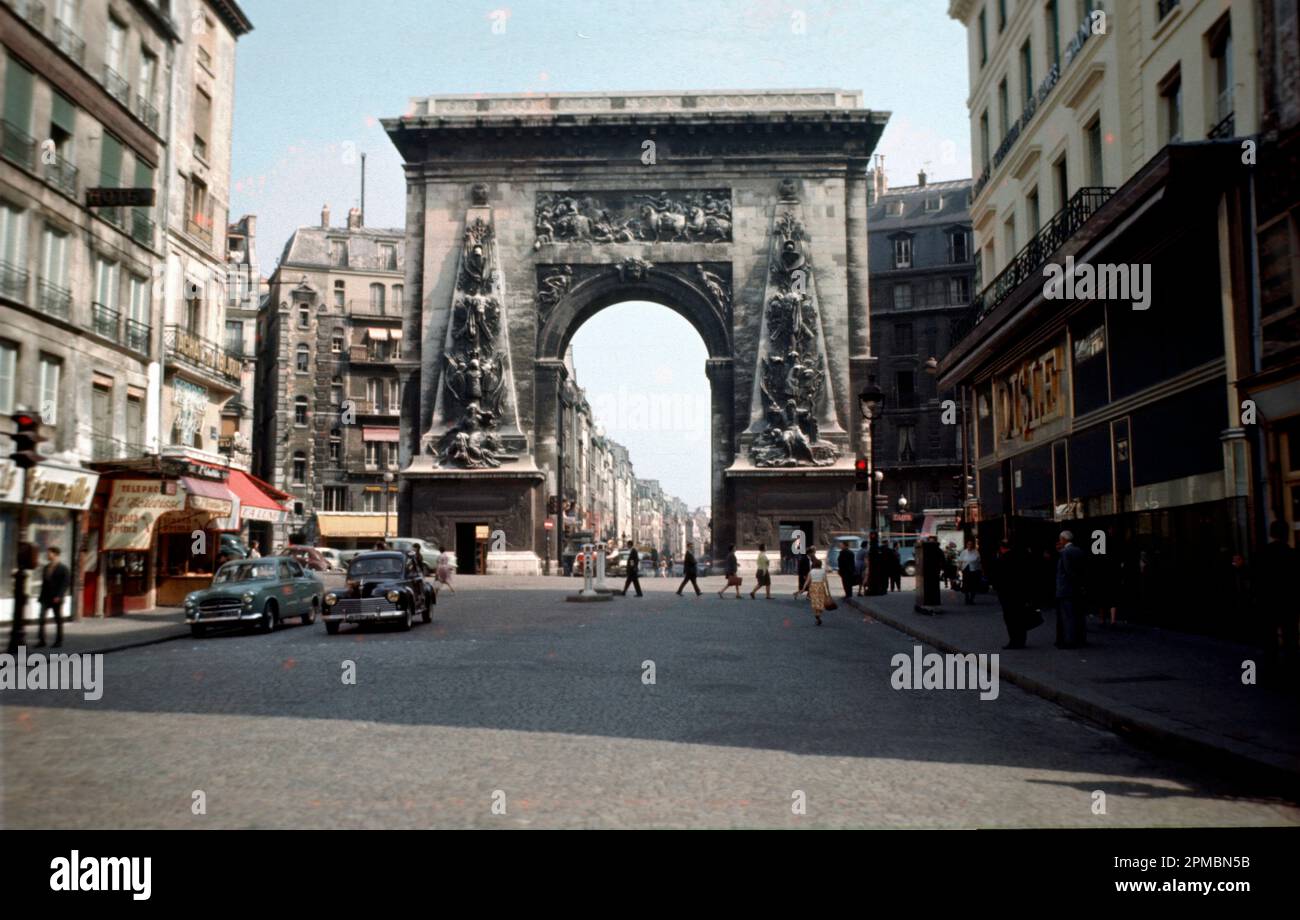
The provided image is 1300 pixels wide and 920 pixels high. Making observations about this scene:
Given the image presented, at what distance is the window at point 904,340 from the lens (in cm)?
7206

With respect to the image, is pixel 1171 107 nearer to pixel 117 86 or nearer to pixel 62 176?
pixel 62 176

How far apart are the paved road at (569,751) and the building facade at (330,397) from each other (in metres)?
57.1

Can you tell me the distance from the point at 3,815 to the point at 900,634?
15765mm

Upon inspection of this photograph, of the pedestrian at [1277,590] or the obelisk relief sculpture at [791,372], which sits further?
the obelisk relief sculpture at [791,372]

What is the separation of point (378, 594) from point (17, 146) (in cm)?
1105

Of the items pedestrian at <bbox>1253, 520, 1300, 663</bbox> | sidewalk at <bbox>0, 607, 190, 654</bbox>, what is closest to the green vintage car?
sidewalk at <bbox>0, 607, 190, 654</bbox>

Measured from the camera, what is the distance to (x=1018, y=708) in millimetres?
10734

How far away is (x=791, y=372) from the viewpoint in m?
46.4

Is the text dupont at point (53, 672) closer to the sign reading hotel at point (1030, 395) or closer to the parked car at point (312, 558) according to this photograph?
the sign reading hotel at point (1030, 395)

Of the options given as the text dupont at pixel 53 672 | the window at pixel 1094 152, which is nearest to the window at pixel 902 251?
the window at pixel 1094 152

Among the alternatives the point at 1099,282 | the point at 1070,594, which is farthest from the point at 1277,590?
the point at 1099,282

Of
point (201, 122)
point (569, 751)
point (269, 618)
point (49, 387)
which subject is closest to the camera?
point (569, 751)
